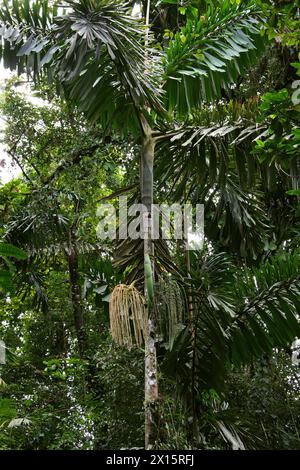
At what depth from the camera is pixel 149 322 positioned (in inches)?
Answer: 129

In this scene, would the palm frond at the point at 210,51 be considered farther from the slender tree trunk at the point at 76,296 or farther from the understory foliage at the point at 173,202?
the slender tree trunk at the point at 76,296

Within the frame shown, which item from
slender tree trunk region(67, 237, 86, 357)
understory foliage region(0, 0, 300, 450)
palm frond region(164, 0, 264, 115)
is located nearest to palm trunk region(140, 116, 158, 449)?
understory foliage region(0, 0, 300, 450)

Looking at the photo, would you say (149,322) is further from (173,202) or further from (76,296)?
(76,296)

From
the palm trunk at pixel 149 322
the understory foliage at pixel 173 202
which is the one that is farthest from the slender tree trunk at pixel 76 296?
the palm trunk at pixel 149 322

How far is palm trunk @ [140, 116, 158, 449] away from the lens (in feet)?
10.3

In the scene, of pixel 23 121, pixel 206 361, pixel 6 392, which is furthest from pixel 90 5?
pixel 6 392

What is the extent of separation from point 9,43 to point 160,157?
1339 millimetres

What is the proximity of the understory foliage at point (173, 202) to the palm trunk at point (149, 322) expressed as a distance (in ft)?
0.09

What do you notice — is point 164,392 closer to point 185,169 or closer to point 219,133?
point 185,169

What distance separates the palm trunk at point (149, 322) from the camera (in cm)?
313

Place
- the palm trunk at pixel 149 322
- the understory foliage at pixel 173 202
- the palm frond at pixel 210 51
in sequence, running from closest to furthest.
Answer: the palm trunk at pixel 149 322 < the understory foliage at pixel 173 202 < the palm frond at pixel 210 51

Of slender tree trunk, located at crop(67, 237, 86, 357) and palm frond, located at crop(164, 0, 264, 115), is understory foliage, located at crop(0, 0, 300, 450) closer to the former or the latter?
palm frond, located at crop(164, 0, 264, 115)

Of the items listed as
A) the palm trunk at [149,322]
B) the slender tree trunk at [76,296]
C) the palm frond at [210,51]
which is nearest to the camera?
the palm trunk at [149,322]
